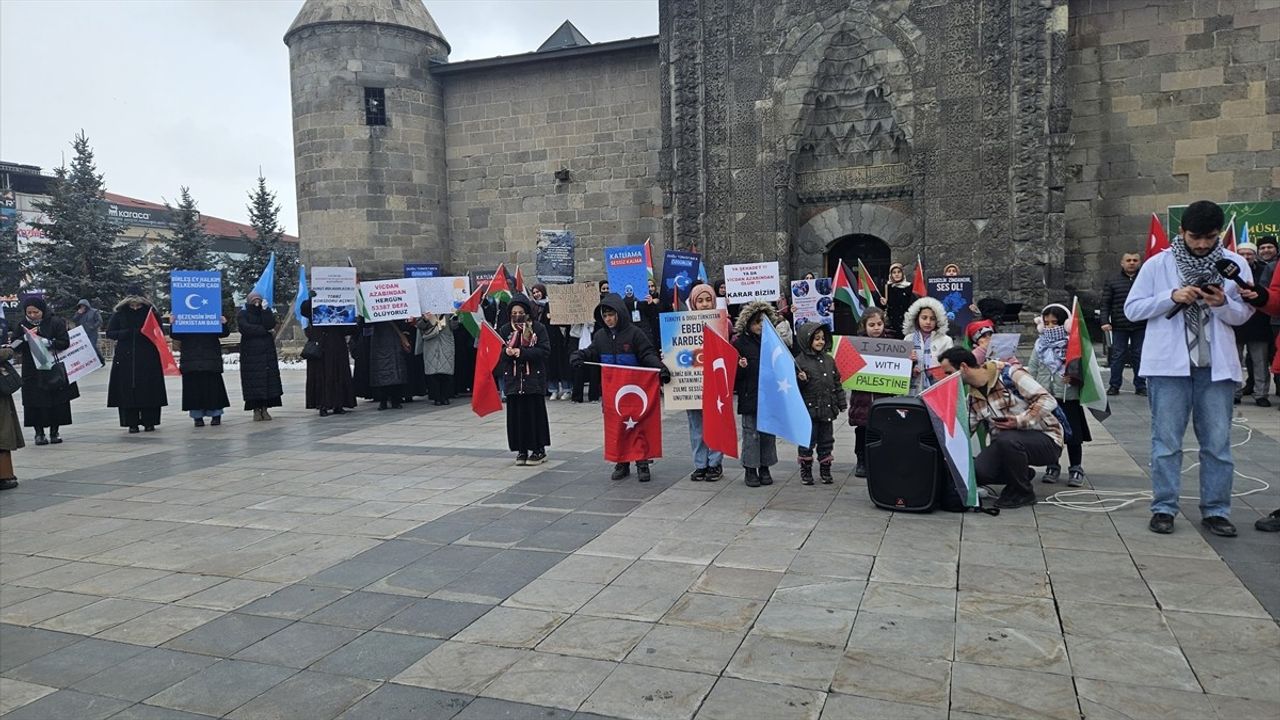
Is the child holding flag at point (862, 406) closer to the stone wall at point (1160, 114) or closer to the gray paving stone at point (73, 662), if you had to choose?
the gray paving stone at point (73, 662)

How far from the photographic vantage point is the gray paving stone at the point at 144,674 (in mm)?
3807

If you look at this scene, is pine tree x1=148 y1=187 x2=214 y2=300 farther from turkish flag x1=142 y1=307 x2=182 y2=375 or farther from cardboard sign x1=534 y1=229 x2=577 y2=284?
turkish flag x1=142 y1=307 x2=182 y2=375

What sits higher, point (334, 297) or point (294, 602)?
point (334, 297)

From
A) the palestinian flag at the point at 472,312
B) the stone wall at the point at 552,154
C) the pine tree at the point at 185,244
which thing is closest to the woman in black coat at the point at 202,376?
the palestinian flag at the point at 472,312

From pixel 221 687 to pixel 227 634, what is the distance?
70 centimetres

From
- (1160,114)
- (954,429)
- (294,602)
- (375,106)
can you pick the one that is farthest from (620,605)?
(375,106)

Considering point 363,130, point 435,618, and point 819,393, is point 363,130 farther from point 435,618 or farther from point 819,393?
point 435,618

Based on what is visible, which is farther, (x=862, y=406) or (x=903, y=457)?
(x=862, y=406)

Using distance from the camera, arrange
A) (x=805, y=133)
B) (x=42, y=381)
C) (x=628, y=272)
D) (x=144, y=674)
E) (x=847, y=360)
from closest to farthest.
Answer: (x=144, y=674) → (x=847, y=360) → (x=42, y=381) → (x=628, y=272) → (x=805, y=133)

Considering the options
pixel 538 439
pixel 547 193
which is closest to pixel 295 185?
pixel 547 193

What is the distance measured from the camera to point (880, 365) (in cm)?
731

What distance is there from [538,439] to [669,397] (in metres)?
1.72

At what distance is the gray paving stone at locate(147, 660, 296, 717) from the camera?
11.9ft

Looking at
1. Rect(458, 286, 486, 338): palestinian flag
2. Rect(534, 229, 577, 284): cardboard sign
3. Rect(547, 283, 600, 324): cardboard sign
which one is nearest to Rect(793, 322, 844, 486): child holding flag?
Rect(458, 286, 486, 338): palestinian flag
